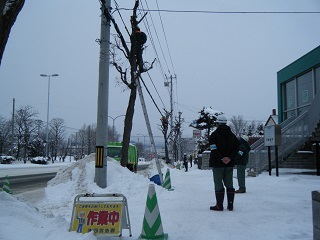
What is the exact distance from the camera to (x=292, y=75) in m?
21.5

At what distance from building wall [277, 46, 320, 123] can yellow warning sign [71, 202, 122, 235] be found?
17.1 m

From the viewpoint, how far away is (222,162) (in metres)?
6.65

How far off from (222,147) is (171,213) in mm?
1691

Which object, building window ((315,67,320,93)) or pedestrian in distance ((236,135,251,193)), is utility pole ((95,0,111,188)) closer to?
pedestrian in distance ((236,135,251,193))

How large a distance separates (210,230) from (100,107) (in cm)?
536

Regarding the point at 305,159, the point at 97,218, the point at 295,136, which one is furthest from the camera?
the point at 305,159

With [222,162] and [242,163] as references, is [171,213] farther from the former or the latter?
[242,163]

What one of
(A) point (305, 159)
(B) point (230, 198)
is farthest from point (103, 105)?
(A) point (305, 159)

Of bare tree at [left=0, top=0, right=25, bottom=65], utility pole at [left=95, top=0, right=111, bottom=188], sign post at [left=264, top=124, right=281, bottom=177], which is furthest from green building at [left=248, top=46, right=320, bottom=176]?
bare tree at [left=0, top=0, right=25, bottom=65]

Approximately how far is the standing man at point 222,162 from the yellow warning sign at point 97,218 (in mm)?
2717

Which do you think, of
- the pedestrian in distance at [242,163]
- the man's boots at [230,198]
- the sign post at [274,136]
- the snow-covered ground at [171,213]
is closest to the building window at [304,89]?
the sign post at [274,136]

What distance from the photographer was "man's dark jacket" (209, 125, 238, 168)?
6676 mm

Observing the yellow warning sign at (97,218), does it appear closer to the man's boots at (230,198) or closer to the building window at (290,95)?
the man's boots at (230,198)

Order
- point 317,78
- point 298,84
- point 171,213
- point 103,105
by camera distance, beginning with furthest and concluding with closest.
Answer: point 298,84, point 317,78, point 103,105, point 171,213
